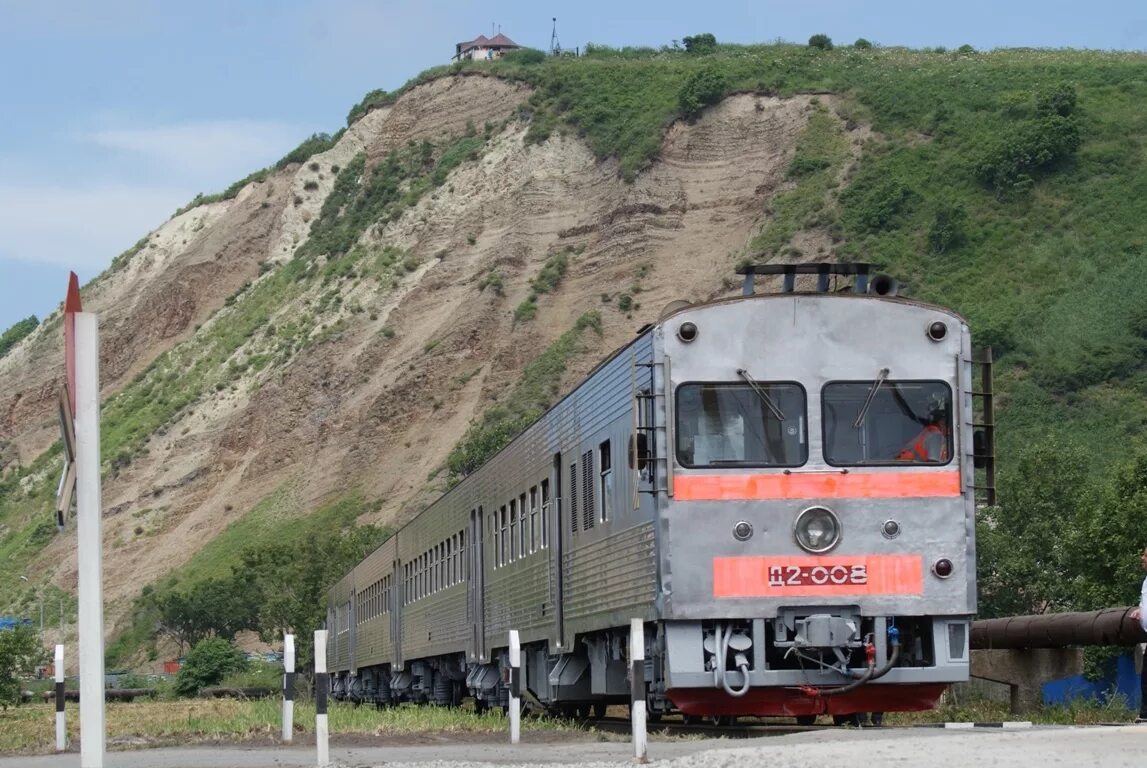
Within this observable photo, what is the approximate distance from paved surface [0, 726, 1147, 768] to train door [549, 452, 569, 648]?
7.15ft

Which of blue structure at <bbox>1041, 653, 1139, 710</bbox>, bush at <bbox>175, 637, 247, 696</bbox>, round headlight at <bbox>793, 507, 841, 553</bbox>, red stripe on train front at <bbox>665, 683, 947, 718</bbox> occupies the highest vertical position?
round headlight at <bbox>793, 507, 841, 553</bbox>

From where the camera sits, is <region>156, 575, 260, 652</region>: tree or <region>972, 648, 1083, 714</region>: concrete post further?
<region>156, 575, 260, 652</region>: tree

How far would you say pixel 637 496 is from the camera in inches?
552

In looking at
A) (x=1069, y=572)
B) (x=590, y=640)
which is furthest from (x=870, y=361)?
(x=1069, y=572)

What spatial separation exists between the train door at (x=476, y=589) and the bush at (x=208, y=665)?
31.8 metres

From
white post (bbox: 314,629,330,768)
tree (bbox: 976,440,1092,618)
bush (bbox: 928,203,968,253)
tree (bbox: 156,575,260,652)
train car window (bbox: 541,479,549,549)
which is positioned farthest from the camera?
bush (bbox: 928,203,968,253)

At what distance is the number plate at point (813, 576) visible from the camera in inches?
527

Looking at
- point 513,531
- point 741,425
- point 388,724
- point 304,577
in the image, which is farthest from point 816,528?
point 304,577

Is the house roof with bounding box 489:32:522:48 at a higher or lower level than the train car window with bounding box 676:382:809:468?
higher

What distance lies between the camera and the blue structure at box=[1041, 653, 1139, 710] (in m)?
16.3

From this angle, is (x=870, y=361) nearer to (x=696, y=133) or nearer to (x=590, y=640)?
(x=590, y=640)

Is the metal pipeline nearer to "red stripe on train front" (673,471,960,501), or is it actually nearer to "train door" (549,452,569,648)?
"red stripe on train front" (673,471,960,501)

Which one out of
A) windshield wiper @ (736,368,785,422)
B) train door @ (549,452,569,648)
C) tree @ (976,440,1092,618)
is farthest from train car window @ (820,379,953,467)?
tree @ (976,440,1092,618)

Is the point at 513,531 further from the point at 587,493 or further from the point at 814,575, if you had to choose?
→ the point at 814,575
